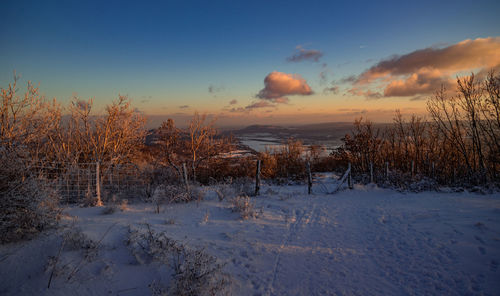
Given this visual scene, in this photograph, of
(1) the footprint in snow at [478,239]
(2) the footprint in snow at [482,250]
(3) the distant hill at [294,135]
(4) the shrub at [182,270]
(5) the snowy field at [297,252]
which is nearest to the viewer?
(4) the shrub at [182,270]

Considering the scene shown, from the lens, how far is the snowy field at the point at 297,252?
266 centimetres

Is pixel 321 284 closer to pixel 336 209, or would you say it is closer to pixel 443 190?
pixel 336 209

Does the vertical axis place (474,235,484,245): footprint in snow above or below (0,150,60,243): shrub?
below

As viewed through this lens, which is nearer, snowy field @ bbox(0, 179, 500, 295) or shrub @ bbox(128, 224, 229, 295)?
Result: shrub @ bbox(128, 224, 229, 295)

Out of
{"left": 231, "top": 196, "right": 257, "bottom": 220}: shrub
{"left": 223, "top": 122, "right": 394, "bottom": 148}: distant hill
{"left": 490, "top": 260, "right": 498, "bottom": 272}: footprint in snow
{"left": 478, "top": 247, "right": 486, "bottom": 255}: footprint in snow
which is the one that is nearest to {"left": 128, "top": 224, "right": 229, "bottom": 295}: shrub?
{"left": 231, "top": 196, "right": 257, "bottom": 220}: shrub

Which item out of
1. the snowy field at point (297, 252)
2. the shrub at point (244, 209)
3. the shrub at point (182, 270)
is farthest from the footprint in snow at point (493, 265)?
the shrub at point (244, 209)

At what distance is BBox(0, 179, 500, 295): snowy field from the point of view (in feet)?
8.74

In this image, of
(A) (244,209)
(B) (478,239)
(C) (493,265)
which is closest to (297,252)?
(A) (244,209)

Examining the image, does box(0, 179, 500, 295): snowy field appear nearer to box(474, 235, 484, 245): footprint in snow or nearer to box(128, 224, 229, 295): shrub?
box(474, 235, 484, 245): footprint in snow

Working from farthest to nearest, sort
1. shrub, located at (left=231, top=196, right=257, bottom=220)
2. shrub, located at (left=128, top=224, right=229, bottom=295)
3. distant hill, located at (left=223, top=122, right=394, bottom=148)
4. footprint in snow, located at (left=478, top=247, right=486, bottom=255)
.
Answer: distant hill, located at (left=223, top=122, right=394, bottom=148), shrub, located at (left=231, top=196, right=257, bottom=220), footprint in snow, located at (left=478, top=247, right=486, bottom=255), shrub, located at (left=128, top=224, right=229, bottom=295)

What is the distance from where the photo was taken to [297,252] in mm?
3818

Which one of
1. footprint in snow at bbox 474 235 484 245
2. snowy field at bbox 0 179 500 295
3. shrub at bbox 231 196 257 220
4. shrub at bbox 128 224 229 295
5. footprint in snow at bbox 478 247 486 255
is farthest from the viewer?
shrub at bbox 231 196 257 220

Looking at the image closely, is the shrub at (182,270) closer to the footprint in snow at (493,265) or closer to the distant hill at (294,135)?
the footprint in snow at (493,265)

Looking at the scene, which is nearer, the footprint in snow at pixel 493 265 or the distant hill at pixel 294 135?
the footprint in snow at pixel 493 265
